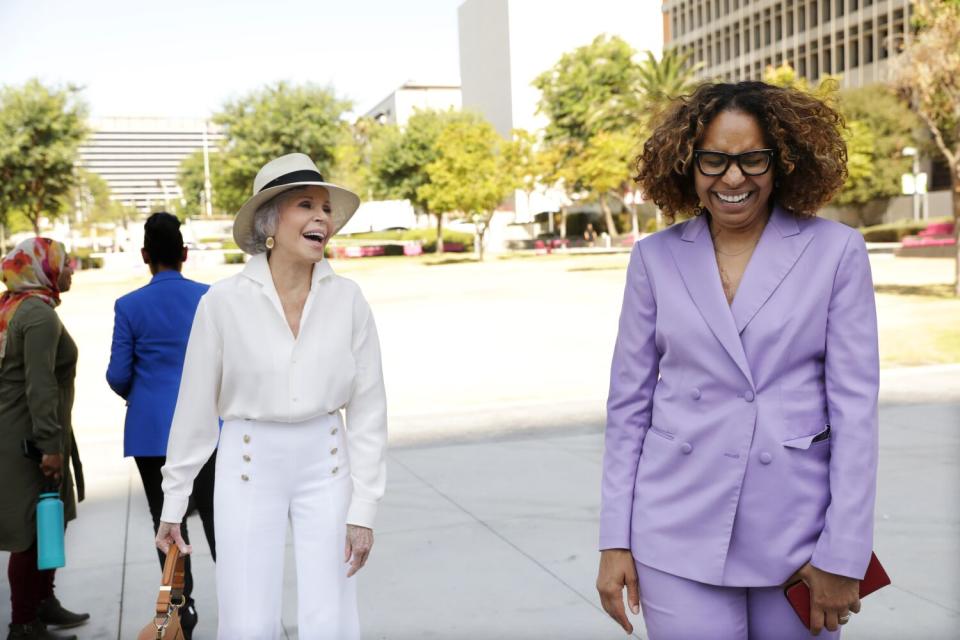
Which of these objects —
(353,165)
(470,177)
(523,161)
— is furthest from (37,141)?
(353,165)

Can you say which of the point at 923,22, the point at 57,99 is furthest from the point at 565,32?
the point at 923,22

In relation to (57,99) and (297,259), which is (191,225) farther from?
(297,259)

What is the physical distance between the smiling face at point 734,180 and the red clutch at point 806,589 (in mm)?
816

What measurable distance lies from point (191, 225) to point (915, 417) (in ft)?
281

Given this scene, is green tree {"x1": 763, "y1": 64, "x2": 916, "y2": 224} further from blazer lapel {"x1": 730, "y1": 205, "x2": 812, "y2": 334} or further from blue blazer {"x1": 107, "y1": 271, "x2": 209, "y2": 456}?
blazer lapel {"x1": 730, "y1": 205, "x2": 812, "y2": 334}

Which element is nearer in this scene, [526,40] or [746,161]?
[746,161]

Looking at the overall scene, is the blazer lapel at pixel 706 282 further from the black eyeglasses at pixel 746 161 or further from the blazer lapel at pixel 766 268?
the black eyeglasses at pixel 746 161

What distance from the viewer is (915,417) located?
28.7 ft

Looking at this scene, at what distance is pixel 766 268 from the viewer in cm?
231

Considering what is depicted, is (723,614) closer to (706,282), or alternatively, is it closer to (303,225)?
(706,282)

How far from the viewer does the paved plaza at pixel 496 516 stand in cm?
464

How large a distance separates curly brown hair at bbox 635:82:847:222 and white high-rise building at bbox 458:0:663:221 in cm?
7380

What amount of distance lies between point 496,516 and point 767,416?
162 inches

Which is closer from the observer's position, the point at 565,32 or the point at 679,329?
the point at 679,329
